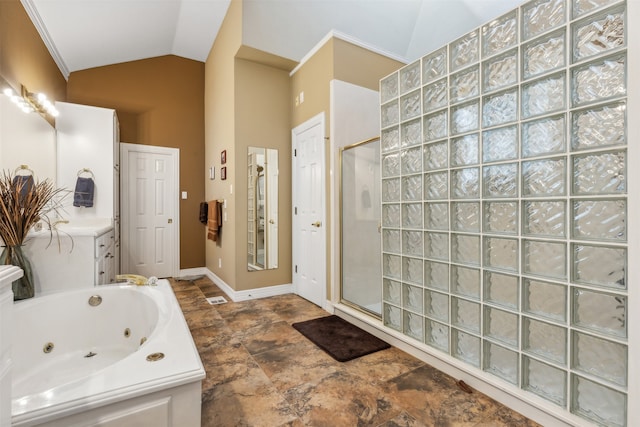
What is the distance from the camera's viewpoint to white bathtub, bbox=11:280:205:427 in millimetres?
922

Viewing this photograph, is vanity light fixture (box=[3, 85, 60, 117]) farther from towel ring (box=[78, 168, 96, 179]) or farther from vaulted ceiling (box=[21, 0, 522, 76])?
vaulted ceiling (box=[21, 0, 522, 76])

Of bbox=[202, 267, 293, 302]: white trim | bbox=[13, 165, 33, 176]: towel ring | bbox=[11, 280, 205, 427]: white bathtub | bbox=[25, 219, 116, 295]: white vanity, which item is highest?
bbox=[13, 165, 33, 176]: towel ring

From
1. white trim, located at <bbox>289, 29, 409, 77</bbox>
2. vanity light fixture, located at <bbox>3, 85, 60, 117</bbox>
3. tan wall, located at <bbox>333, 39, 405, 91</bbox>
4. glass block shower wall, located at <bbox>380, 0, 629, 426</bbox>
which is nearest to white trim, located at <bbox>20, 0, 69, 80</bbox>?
vanity light fixture, located at <bbox>3, 85, 60, 117</bbox>

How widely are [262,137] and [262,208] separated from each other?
0.82m

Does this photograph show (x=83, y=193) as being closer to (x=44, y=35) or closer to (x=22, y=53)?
(x=22, y=53)

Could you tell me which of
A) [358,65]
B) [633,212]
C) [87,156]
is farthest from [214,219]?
[633,212]

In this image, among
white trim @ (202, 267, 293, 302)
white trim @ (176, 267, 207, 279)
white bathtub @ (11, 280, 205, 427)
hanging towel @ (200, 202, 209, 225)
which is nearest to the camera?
white bathtub @ (11, 280, 205, 427)

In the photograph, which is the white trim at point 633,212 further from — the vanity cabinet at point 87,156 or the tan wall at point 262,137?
the vanity cabinet at point 87,156

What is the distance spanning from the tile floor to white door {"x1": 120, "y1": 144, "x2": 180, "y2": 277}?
223 cm

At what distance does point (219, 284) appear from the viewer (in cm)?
391

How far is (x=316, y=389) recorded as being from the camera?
67.7 inches

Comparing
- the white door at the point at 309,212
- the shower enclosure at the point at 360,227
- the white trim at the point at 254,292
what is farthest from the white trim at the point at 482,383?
the white trim at the point at 254,292

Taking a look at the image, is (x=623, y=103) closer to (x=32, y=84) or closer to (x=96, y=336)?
(x=96, y=336)

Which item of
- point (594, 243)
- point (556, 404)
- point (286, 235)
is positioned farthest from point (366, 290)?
point (594, 243)
